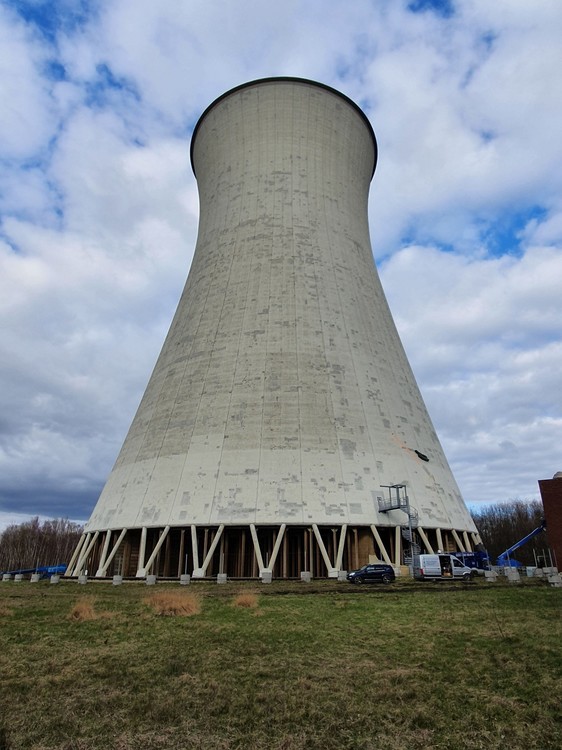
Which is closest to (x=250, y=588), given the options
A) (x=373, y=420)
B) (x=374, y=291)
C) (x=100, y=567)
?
(x=100, y=567)

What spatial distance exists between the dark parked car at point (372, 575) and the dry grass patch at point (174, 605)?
5809 mm

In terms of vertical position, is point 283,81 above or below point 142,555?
above

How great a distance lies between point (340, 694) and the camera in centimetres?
574

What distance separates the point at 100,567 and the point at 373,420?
11282mm

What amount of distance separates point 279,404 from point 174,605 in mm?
9982

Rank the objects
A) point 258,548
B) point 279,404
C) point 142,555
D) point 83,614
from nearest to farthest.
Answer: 1. point 83,614
2. point 258,548
3. point 142,555
4. point 279,404

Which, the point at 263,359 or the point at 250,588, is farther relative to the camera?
the point at 263,359

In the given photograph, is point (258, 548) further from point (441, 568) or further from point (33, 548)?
point (33, 548)

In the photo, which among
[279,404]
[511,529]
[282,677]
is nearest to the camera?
[282,677]

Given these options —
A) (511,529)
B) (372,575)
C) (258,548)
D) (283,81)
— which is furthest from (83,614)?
(511,529)

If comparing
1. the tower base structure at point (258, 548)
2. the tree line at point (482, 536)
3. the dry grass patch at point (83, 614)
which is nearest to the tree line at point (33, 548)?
the tree line at point (482, 536)

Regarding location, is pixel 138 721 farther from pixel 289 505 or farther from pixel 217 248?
pixel 217 248

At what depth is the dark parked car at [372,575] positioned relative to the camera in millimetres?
15852

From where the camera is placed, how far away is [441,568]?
661 inches
